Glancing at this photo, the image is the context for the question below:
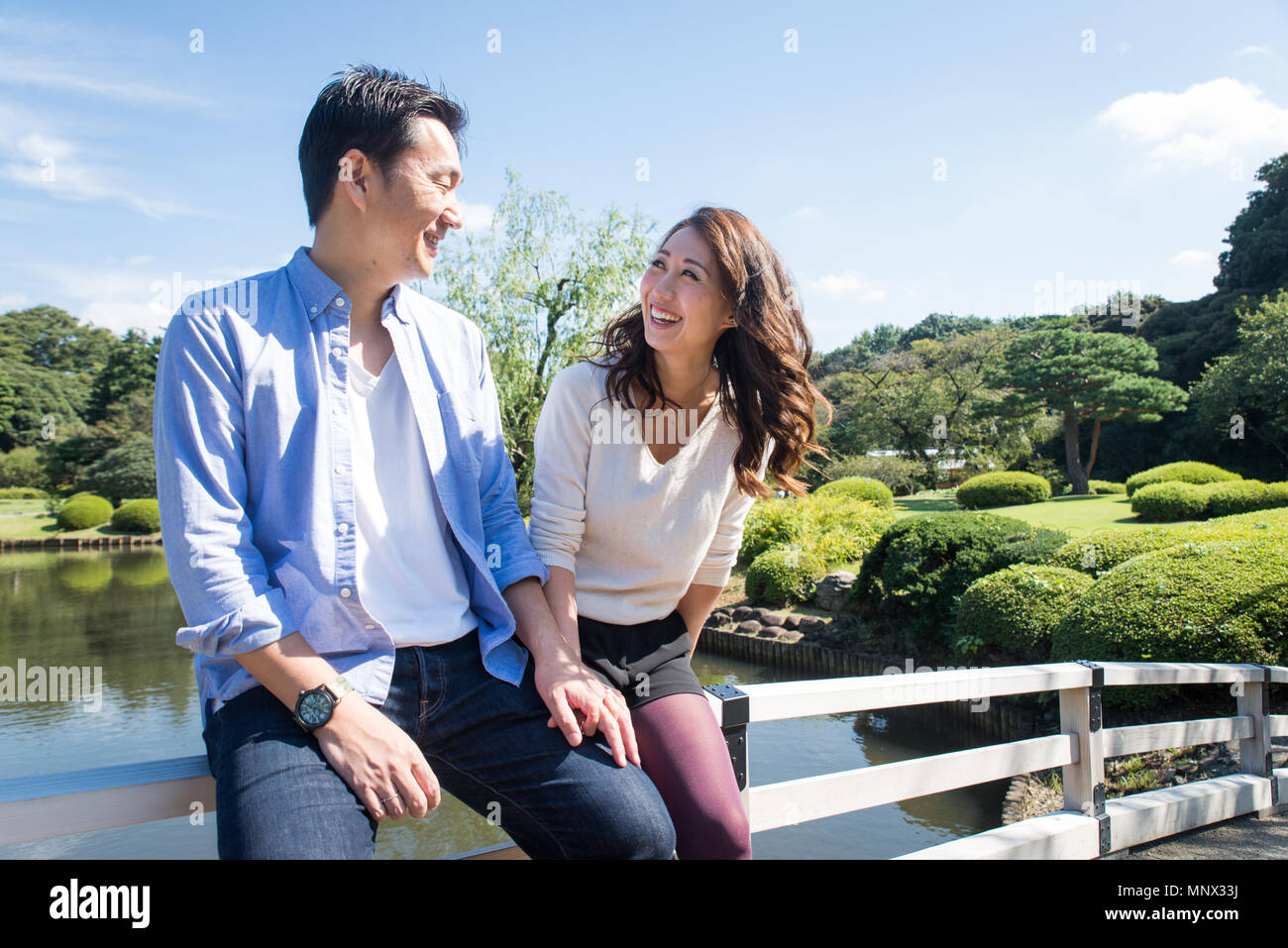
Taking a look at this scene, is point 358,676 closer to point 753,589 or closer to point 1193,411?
point 753,589

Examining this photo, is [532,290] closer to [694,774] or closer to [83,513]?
[694,774]

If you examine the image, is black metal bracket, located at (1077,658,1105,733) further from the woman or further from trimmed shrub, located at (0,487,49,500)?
trimmed shrub, located at (0,487,49,500)

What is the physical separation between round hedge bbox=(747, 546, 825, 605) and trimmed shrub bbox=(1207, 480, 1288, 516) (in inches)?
237

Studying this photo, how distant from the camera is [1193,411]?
70.0ft

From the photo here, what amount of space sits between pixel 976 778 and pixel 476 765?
1.53 m

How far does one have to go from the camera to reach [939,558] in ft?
28.8

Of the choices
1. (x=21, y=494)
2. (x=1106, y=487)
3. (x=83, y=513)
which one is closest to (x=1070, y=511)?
(x=1106, y=487)

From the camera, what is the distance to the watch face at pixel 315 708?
1193mm

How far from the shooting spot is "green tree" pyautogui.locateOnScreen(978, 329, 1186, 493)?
20.2 metres
